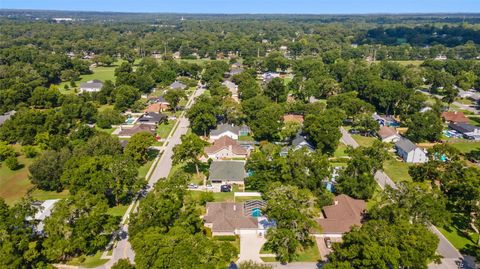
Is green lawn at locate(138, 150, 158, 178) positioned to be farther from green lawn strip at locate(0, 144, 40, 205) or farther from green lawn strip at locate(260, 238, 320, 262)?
green lawn strip at locate(260, 238, 320, 262)

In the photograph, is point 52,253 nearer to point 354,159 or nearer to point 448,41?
point 354,159

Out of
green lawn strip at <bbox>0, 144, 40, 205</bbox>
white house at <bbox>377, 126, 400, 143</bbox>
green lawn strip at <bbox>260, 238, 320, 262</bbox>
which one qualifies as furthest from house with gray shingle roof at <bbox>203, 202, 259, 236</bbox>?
white house at <bbox>377, 126, 400, 143</bbox>

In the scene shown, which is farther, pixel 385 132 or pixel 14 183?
pixel 385 132

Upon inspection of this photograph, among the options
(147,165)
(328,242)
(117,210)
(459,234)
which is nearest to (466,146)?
(459,234)

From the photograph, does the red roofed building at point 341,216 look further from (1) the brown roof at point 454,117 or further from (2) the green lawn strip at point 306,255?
(1) the brown roof at point 454,117

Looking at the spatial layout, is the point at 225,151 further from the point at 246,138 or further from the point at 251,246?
the point at 251,246

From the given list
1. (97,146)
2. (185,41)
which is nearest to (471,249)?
(97,146)
